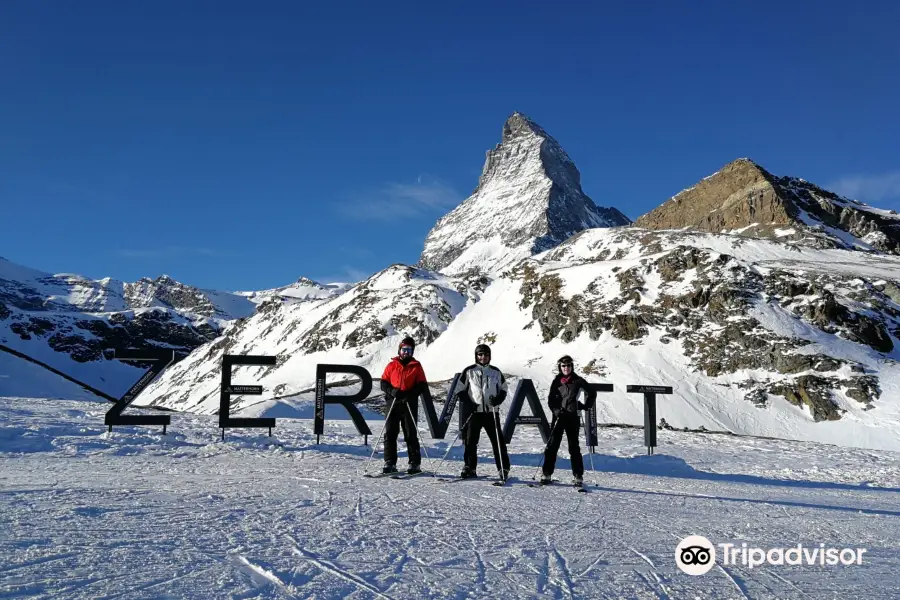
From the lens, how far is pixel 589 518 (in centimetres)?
809

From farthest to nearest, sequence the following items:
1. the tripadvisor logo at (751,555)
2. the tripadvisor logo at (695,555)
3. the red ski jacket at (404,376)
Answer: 1. the red ski jacket at (404,376)
2. the tripadvisor logo at (751,555)
3. the tripadvisor logo at (695,555)

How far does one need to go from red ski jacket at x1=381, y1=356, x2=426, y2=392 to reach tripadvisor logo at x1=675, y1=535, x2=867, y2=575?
19.2 ft

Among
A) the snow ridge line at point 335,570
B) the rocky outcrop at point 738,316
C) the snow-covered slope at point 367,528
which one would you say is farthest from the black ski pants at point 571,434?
the rocky outcrop at point 738,316

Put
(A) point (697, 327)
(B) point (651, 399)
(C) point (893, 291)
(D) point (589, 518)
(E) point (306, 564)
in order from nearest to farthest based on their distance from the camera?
(E) point (306, 564) < (D) point (589, 518) < (B) point (651, 399) < (A) point (697, 327) < (C) point (893, 291)

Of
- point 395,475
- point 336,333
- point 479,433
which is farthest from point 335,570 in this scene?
point 336,333

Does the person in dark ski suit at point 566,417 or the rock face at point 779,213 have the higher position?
the rock face at point 779,213

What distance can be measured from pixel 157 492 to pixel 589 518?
6.16m

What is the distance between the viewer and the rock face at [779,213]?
12025 centimetres

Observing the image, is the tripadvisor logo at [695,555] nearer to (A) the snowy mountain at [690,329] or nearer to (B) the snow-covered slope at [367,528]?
(B) the snow-covered slope at [367,528]

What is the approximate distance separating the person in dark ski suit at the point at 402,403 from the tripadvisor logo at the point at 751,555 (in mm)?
5674

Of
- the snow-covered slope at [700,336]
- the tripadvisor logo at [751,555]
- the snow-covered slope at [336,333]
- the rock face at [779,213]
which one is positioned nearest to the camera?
the tripadvisor logo at [751,555]

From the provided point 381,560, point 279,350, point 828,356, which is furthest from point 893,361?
point 279,350

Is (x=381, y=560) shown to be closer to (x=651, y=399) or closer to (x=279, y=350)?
(x=651, y=399)

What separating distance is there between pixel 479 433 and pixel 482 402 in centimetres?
67
